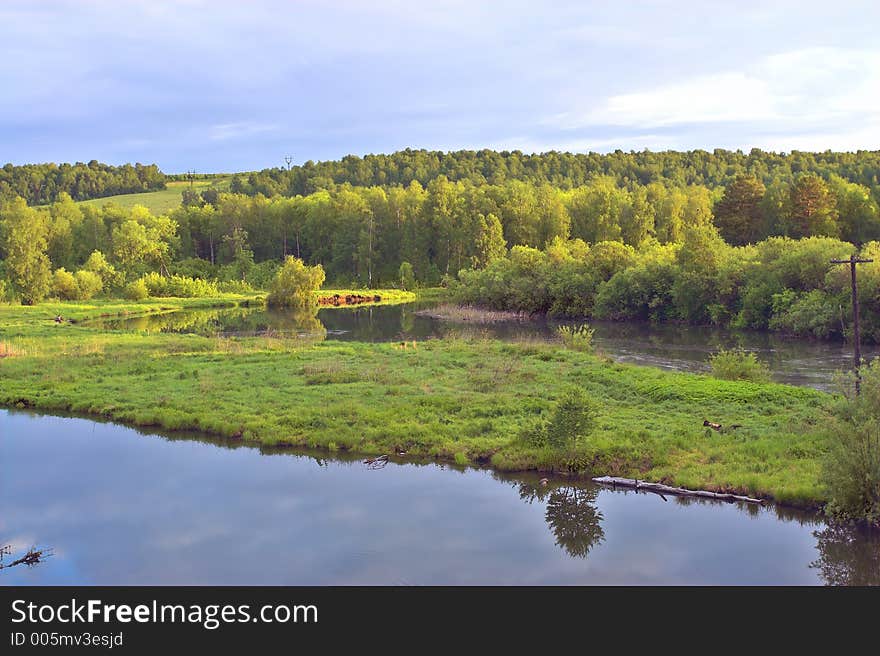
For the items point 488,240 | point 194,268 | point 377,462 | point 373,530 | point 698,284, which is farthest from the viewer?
point 194,268

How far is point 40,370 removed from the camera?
32906 mm

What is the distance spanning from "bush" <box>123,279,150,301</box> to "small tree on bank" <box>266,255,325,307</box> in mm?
13791

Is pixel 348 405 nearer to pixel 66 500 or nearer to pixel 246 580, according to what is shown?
pixel 66 500

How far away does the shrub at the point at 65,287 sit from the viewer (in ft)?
246

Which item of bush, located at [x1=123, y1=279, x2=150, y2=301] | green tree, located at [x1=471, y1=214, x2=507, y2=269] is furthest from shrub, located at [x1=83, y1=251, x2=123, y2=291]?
green tree, located at [x1=471, y1=214, x2=507, y2=269]

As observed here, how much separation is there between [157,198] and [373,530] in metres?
162

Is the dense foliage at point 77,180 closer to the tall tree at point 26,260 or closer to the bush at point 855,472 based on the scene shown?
the tall tree at point 26,260

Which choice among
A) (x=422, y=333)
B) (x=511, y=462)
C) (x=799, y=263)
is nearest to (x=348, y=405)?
(x=511, y=462)

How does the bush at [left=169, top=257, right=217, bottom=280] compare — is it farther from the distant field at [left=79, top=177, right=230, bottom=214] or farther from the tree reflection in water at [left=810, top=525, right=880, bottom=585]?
the tree reflection in water at [left=810, top=525, right=880, bottom=585]

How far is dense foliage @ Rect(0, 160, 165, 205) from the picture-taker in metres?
166

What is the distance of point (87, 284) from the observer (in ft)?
256

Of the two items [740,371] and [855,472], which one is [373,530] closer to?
[855,472]

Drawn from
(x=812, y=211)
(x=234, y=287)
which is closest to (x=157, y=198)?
(x=234, y=287)
